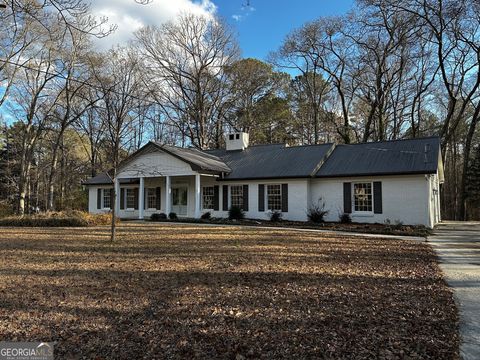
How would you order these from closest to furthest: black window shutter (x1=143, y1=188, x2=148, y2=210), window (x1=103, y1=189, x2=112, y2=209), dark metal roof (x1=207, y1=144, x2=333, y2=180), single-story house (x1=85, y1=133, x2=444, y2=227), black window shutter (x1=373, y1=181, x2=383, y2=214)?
single-story house (x1=85, y1=133, x2=444, y2=227) → black window shutter (x1=373, y1=181, x2=383, y2=214) → dark metal roof (x1=207, y1=144, x2=333, y2=180) → black window shutter (x1=143, y1=188, x2=148, y2=210) → window (x1=103, y1=189, x2=112, y2=209)

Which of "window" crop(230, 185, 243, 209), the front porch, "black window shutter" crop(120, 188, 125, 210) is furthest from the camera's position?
"black window shutter" crop(120, 188, 125, 210)

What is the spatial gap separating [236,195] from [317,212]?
17.3ft

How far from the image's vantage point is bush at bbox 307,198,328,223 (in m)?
18.5

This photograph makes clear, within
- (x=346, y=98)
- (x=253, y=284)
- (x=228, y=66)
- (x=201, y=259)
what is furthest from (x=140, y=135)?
(x=253, y=284)

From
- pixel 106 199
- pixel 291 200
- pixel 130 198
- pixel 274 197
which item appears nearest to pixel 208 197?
pixel 274 197

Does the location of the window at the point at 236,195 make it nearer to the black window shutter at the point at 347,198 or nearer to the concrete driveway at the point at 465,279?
the black window shutter at the point at 347,198

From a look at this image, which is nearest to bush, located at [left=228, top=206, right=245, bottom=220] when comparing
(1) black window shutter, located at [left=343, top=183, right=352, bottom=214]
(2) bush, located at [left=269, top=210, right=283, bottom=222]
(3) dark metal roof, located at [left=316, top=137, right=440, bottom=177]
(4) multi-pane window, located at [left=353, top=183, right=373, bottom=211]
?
(2) bush, located at [left=269, top=210, right=283, bottom=222]

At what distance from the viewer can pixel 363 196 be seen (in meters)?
18.4

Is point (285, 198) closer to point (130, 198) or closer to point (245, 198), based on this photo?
point (245, 198)

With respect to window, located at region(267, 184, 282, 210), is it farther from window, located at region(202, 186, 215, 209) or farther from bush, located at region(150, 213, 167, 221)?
bush, located at region(150, 213, 167, 221)

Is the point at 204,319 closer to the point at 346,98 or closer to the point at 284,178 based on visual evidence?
the point at 284,178

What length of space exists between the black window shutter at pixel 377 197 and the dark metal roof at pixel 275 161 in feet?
10.3

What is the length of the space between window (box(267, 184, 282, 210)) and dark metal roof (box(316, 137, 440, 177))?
2.40 meters

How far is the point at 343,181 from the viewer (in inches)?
736
